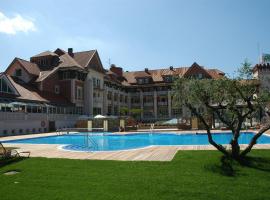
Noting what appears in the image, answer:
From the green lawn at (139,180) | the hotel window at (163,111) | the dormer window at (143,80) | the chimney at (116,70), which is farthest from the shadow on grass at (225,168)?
the chimney at (116,70)

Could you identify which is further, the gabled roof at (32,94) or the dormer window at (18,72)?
the dormer window at (18,72)

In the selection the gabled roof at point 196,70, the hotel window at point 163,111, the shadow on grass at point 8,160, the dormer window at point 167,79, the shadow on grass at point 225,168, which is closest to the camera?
the shadow on grass at point 225,168

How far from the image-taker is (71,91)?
47594 millimetres

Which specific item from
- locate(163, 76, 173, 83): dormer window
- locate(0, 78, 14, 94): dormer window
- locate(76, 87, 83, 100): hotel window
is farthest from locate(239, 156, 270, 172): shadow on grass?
locate(163, 76, 173, 83): dormer window

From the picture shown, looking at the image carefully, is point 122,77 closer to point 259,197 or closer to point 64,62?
point 64,62

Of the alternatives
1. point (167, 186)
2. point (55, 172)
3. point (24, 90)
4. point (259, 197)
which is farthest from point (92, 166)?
point (24, 90)

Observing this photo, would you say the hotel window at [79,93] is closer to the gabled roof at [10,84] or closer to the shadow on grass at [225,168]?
the gabled roof at [10,84]

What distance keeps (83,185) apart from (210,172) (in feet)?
13.5

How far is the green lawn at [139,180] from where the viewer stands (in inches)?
322

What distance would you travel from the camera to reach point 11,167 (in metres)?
12.0

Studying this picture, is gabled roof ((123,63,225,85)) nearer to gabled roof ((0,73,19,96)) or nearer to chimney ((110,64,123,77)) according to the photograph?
chimney ((110,64,123,77))

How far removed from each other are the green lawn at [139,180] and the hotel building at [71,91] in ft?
80.9

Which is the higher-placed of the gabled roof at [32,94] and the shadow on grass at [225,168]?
the gabled roof at [32,94]

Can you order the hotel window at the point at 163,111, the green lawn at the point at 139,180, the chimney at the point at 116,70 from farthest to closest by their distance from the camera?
the chimney at the point at 116,70 < the hotel window at the point at 163,111 < the green lawn at the point at 139,180
